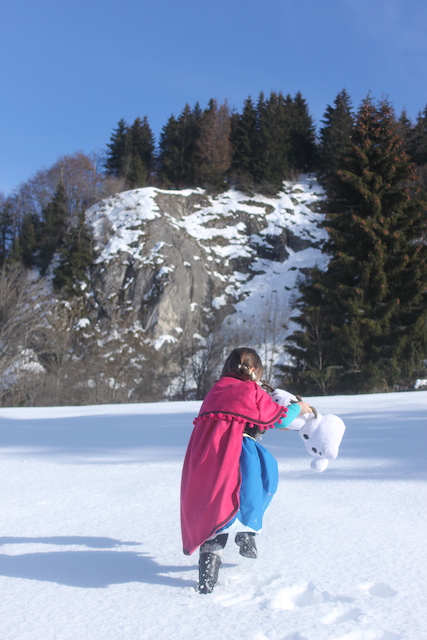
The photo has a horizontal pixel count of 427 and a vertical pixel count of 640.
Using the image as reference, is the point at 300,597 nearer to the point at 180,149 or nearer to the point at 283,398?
the point at 283,398

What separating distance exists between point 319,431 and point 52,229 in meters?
42.3

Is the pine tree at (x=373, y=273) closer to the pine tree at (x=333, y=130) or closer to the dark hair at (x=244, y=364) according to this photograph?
the dark hair at (x=244, y=364)

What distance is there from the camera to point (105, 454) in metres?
5.12

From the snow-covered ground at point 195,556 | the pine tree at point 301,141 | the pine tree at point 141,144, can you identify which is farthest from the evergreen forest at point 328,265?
the snow-covered ground at point 195,556

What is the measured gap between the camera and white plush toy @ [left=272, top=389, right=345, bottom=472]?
2.55m

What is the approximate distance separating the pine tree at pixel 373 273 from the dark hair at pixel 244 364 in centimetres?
1362

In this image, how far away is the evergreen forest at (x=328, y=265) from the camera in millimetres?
16266

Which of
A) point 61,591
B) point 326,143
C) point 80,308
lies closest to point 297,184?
point 326,143

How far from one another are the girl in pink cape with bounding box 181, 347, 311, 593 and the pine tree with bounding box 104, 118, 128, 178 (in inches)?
2097

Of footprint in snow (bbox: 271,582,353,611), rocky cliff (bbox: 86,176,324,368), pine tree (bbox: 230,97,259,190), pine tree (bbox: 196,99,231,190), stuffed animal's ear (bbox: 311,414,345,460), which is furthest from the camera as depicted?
pine tree (bbox: 230,97,259,190)

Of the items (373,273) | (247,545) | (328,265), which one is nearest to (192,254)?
(328,265)

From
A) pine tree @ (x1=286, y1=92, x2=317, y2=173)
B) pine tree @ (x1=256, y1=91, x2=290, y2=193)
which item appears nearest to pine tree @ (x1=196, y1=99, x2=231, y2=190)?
pine tree @ (x1=256, y1=91, x2=290, y2=193)

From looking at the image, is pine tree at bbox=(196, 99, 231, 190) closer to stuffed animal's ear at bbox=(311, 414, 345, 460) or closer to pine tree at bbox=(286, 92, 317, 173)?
pine tree at bbox=(286, 92, 317, 173)

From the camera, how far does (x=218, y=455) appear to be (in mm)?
2312
